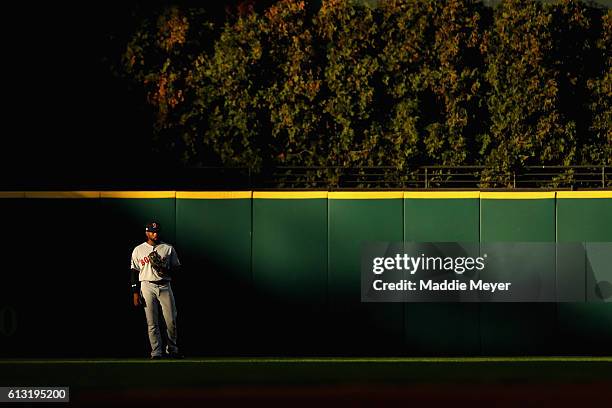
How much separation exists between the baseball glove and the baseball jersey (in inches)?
1.4

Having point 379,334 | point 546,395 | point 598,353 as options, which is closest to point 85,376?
point 379,334

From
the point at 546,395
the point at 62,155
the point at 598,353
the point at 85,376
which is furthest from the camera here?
the point at 62,155

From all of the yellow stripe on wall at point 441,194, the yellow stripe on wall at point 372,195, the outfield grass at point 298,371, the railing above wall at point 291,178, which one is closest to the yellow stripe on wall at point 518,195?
the yellow stripe on wall at point 441,194

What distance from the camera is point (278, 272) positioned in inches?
662

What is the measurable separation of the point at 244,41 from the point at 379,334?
709 cm

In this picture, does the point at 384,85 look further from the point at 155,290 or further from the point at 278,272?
the point at 155,290

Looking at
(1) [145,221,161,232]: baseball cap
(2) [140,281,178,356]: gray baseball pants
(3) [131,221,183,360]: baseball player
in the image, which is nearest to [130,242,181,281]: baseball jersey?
(3) [131,221,183,360]: baseball player

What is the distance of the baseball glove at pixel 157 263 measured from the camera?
16.1 m

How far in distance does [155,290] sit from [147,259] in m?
0.42

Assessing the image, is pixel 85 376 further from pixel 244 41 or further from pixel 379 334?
pixel 244 41

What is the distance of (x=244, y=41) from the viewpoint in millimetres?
21734

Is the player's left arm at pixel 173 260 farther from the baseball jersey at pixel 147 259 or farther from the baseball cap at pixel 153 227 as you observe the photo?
the baseball cap at pixel 153 227

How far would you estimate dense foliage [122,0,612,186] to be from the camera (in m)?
21.5

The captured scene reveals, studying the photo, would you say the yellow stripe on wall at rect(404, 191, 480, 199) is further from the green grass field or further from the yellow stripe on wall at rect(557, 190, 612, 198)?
the green grass field
